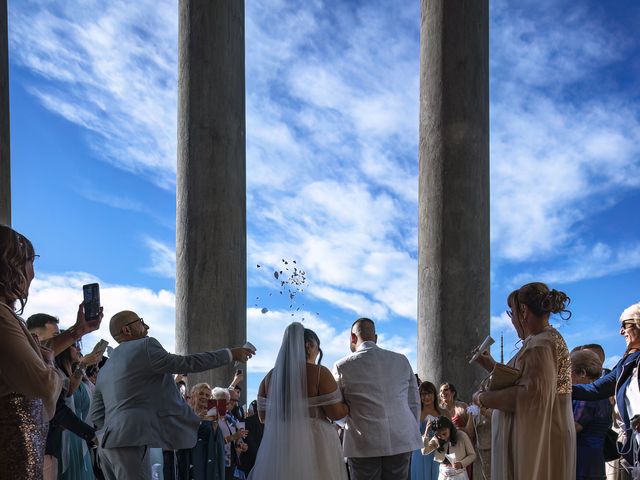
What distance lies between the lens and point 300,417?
36.3 ft

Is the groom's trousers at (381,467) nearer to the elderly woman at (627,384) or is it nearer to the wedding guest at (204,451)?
the wedding guest at (204,451)

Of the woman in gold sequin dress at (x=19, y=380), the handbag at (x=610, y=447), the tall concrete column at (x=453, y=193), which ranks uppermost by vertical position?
the tall concrete column at (x=453, y=193)

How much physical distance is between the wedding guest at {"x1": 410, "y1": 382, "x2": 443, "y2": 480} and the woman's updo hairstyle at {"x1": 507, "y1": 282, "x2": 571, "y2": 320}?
6332 millimetres

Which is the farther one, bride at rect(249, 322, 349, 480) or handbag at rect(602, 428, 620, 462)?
bride at rect(249, 322, 349, 480)

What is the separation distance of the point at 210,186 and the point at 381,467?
1095cm

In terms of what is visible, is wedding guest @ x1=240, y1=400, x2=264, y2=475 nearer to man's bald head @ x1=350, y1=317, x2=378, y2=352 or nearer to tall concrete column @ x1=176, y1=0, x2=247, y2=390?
tall concrete column @ x1=176, y1=0, x2=247, y2=390

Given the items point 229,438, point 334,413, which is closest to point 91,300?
point 334,413

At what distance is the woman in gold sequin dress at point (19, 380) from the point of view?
5.09 meters

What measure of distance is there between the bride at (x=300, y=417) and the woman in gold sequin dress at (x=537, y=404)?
3.39 metres

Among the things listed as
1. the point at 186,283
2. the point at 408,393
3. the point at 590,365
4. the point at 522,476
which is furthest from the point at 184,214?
the point at 522,476

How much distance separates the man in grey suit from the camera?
10164 millimetres

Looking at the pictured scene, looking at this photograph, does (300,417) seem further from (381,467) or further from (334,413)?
(381,467)

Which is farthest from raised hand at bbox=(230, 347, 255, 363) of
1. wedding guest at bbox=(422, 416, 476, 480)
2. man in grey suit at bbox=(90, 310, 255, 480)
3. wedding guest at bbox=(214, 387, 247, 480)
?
wedding guest at bbox=(422, 416, 476, 480)

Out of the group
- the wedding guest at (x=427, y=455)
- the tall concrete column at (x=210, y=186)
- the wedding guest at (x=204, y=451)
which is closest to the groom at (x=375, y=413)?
the wedding guest at (x=427, y=455)
